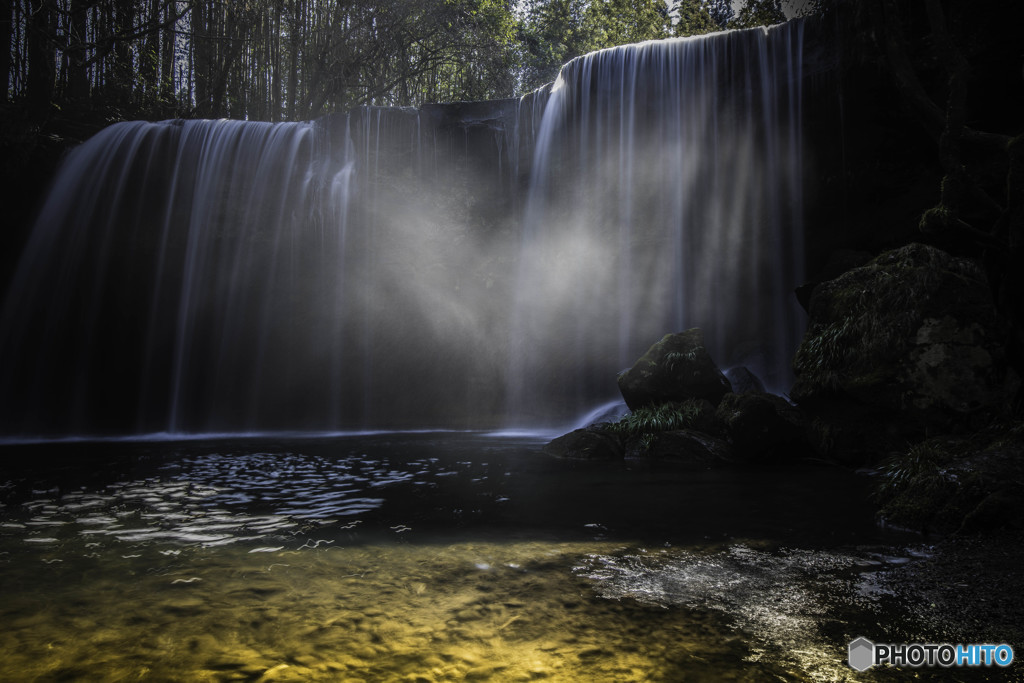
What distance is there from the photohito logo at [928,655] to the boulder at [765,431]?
18.7ft

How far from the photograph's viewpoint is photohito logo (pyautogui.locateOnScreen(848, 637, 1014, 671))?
2.29m

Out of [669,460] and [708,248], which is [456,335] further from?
[669,460]

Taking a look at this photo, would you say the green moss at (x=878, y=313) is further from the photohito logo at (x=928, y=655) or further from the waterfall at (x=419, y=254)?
the photohito logo at (x=928, y=655)

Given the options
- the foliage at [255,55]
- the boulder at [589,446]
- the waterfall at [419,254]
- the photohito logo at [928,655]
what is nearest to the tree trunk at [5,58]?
the foliage at [255,55]

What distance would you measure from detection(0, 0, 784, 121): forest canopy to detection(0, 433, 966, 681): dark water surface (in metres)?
16.9

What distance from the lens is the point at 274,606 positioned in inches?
114

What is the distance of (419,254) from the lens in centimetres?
1689

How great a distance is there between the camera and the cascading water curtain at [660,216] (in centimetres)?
1289

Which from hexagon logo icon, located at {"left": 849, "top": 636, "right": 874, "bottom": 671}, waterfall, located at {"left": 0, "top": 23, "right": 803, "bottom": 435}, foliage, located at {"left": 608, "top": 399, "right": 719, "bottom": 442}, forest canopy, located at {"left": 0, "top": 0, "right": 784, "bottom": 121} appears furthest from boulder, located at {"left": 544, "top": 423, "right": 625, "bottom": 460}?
forest canopy, located at {"left": 0, "top": 0, "right": 784, "bottom": 121}

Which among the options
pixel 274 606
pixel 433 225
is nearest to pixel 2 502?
pixel 274 606

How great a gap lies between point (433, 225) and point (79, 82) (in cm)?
1289

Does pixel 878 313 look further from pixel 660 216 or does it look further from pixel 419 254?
pixel 419 254

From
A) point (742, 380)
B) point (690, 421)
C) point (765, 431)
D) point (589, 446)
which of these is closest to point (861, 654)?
point (765, 431)

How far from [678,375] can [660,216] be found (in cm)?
543
